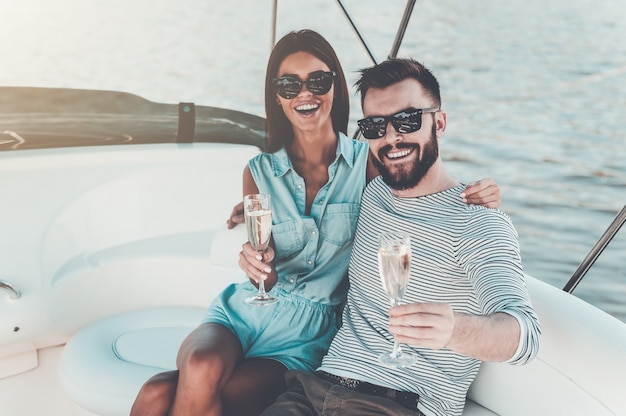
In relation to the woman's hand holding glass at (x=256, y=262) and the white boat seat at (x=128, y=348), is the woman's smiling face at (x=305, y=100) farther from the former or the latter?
the white boat seat at (x=128, y=348)

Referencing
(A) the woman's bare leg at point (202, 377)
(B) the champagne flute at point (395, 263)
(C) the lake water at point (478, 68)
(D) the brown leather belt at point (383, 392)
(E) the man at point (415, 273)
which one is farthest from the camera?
(C) the lake water at point (478, 68)

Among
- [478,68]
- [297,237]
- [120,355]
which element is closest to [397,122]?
[297,237]

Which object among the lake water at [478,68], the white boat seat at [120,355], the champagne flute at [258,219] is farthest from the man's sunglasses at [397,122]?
the lake water at [478,68]

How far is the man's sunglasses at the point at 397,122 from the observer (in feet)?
5.73

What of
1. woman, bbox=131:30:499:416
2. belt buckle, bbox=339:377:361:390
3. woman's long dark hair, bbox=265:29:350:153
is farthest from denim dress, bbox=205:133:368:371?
belt buckle, bbox=339:377:361:390

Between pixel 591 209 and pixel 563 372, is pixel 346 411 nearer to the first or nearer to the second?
pixel 563 372

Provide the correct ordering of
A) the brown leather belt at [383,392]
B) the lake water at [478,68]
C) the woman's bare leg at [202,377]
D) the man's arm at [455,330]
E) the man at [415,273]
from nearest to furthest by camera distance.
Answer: the man's arm at [455,330], the man at [415,273], the brown leather belt at [383,392], the woman's bare leg at [202,377], the lake water at [478,68]

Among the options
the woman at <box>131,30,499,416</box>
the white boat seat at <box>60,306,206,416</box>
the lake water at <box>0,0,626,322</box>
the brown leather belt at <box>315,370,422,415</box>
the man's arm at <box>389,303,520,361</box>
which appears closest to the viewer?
the man's arm at <box>389,303,520,361</box>

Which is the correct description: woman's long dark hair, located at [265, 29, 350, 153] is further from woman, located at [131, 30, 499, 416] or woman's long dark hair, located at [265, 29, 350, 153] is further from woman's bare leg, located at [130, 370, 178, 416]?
woman's bare leg, located at [130, 370, 178, 416]

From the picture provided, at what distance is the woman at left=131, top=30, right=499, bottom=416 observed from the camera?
6.12 ft

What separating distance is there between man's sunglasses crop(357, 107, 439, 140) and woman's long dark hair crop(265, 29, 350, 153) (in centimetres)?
33

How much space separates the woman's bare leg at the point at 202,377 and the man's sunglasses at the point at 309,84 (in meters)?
0.68

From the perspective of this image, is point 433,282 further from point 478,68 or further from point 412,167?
point 478,68

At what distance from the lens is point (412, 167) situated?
1.76 m
